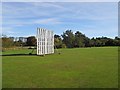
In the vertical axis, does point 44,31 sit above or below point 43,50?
above

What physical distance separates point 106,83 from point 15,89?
3.34m

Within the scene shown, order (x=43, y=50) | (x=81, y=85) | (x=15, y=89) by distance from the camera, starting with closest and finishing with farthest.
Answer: (x=15, y=89) → (x=81, y=85) → (x=43, y=50)

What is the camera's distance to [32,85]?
29.7ft

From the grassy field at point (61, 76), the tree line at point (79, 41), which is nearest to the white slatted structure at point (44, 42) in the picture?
the grassy field at point (61, 76)

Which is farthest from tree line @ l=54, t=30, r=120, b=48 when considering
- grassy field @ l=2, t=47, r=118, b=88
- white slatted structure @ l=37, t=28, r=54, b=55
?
grassy field @ l=2, t=47, r=118, b=88

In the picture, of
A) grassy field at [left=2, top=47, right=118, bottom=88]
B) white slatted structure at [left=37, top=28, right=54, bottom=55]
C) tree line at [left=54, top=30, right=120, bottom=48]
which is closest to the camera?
grassy field at [left=2, top=47, right=118, bottom=88]

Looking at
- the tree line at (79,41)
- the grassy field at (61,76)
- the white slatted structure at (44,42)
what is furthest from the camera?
the tree line at (79,41)

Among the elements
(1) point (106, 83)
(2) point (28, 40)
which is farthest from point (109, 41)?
(1) point (106, 83)

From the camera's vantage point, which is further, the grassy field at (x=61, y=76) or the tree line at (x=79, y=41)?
the tree line at (x=79, y=41)

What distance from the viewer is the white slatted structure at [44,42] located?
3356 centimetres

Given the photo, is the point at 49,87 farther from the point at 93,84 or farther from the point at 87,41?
the point at 87,41

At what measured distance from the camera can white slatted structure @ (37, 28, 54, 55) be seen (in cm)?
3356

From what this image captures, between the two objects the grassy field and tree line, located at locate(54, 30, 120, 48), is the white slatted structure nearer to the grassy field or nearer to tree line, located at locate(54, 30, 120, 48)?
the grassy field

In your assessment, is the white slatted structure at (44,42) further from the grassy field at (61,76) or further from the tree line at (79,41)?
the tree line at (79,41)
